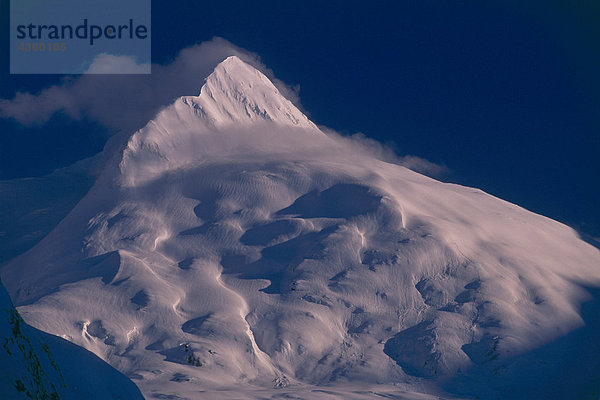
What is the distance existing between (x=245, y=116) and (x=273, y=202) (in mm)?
44906

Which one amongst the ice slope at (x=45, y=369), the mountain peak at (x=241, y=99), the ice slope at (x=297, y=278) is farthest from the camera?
the mountain peak at (x=241, y=99)

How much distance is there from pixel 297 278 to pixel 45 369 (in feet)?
274

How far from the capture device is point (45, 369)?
51.9 ft

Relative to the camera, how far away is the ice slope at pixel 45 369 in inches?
549

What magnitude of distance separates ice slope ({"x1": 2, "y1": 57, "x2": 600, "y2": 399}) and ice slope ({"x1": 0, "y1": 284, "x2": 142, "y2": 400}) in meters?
49.8

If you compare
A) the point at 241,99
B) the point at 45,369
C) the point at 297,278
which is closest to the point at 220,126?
the point at 241,99

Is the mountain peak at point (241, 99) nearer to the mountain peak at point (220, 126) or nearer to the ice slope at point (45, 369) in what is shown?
the mountain peak at point (220, 126)

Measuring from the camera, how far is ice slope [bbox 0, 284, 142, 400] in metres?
13.9

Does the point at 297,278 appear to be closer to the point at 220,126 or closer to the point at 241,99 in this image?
the point at 220,126

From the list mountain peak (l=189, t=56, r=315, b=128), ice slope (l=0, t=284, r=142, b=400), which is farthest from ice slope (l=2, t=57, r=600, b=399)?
ice slope (l=0, t=284, r=142, b=400)

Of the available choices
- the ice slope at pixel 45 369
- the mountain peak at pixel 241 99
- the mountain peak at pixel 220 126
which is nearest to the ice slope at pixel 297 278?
the mountain peak at pixel 220 126

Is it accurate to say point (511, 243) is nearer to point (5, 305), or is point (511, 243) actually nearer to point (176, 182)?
point (176, 182)

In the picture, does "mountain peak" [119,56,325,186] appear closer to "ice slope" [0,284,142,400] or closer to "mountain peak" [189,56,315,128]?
"mountain peak" [189,56,315,128]

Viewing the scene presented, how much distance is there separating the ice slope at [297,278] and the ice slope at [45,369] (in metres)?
49.8
